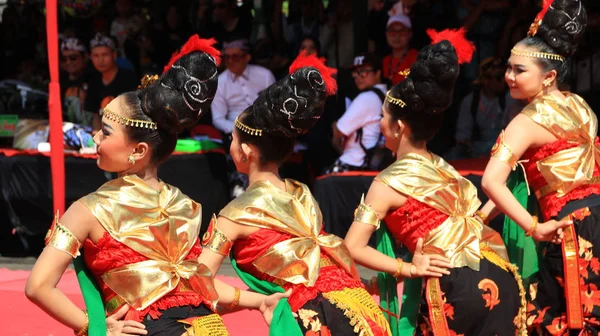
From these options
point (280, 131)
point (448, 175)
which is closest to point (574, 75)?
point (448, 175)

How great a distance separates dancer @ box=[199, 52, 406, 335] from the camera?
13.1 feet

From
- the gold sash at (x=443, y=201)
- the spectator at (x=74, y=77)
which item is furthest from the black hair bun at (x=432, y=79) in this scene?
the spectator at (x=74, y=77)

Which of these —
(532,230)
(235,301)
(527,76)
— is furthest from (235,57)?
(235,301)

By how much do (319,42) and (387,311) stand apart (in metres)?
5.27

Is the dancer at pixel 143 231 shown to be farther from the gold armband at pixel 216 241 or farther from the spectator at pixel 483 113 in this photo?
the spectator at pixel 483 113

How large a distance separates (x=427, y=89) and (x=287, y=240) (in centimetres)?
95

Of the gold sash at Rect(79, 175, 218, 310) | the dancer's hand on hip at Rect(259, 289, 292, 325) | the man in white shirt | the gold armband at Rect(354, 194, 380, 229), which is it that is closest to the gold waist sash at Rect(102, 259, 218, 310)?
the gold sash at Rect(79, 175, 218, 310)

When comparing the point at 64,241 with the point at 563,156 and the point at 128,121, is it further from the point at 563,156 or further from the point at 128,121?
the point at 563,156

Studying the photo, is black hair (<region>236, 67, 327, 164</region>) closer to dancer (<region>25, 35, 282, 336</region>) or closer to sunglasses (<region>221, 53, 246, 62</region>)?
dancer (<region>25, 35, 282, 336</region>)

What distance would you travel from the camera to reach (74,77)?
973 centimetres

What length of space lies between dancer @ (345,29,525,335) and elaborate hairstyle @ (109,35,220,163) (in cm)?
113

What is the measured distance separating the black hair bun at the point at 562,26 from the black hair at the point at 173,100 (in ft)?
6.68

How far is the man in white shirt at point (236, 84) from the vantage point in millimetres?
8812

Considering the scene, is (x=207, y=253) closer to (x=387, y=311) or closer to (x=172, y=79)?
(x=172, y=79)
